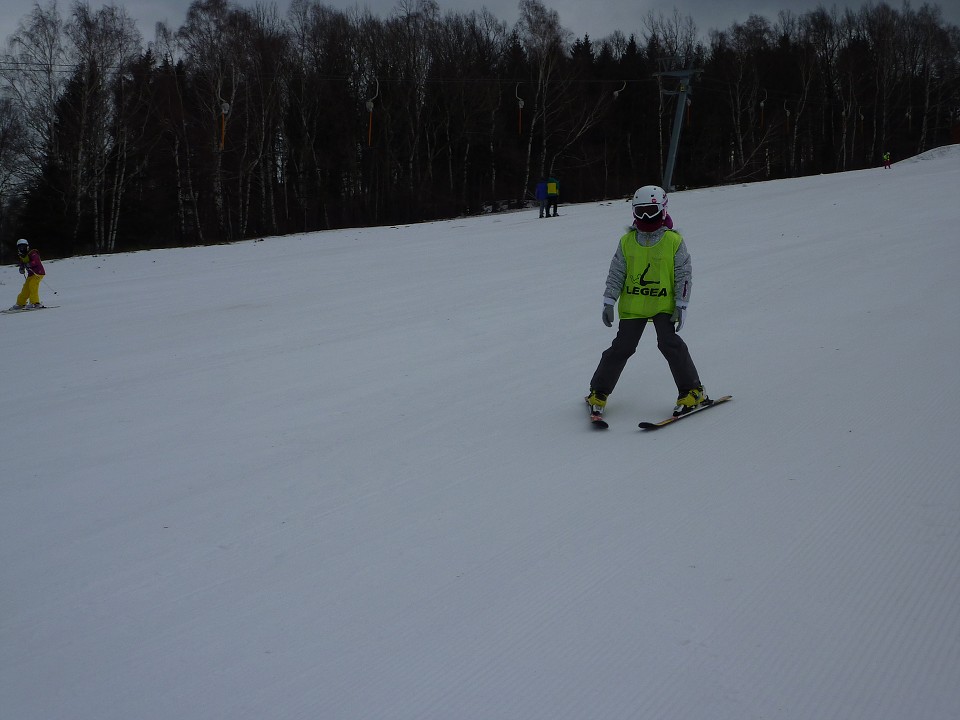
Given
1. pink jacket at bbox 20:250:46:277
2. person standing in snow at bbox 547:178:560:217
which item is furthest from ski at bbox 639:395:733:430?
person standing in snow at bbox 547:178:560:217

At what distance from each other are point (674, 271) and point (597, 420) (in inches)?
50.7

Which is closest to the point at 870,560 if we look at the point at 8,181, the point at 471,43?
the point at 8,181

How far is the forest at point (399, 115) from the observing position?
36.0 metres

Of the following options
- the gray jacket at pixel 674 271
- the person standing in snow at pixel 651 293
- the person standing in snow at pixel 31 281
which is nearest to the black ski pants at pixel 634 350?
the person standing in snow at pixel 651 293

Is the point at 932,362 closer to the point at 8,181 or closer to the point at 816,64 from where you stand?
the point at 8,181

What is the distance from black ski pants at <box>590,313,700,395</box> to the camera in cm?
620

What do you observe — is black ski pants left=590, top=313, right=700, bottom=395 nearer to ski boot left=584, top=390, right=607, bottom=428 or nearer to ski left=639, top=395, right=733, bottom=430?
ski boot left=584, top=390, right=607, bottom=428

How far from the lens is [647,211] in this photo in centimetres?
601

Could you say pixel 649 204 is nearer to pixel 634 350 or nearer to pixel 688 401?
pixel 634 350

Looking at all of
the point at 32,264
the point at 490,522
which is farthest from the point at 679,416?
the point at 32,264

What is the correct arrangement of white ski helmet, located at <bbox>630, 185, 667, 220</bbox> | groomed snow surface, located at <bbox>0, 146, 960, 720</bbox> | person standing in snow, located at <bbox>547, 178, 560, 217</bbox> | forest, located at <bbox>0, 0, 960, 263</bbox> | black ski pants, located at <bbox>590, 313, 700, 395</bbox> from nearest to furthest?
groomed snow surface, located at <bbox>0, 146, 960, 720</bbox> < white ski helmet, located at <bbox>630, 185, 667, 220</bbox> < black ski pants, located at <bbox>590, 313, 700, 395</bbox> < person standing in snow, located at <bbox>547, 178, 560, 217</bbox> < forest, located at <bbox>0, 0, 960, 263</bbox>

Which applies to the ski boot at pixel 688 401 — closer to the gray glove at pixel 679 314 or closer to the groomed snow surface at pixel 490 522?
the groomed snow surface at pixel 490 522

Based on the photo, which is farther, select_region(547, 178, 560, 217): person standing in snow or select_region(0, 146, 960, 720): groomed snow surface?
select_region(547, 178, 560, 217): person standing in snow

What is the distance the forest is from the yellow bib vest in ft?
90.4
